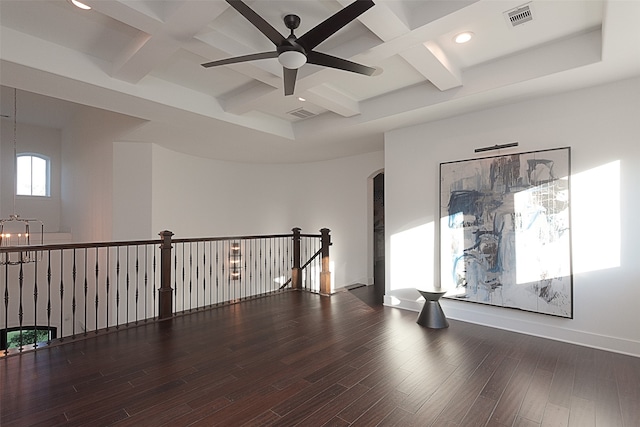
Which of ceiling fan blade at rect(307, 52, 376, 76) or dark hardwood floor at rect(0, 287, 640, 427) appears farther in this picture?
ceiling fan blade at rect(307, 52, 376, 76)

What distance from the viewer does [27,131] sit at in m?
8.80

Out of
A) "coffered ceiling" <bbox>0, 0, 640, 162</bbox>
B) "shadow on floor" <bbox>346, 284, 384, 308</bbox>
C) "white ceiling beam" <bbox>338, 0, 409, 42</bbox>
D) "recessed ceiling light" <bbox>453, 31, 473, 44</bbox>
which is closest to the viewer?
"white ceiling beam" <bbox>338, 0, 409, 42</bbox>

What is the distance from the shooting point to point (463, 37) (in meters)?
3.16

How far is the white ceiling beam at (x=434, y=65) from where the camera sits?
10.4 ft

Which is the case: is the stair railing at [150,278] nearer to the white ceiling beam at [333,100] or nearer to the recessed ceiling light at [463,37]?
the white ceiling beam at [333,100]

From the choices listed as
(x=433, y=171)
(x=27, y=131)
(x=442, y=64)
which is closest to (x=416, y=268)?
(x=433, y=171)

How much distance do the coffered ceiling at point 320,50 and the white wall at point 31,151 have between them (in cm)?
657

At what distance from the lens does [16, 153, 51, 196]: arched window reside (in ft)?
28.4

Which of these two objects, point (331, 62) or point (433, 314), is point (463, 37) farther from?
point (433, 314)

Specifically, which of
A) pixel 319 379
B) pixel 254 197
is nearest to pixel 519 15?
pixel 319 379

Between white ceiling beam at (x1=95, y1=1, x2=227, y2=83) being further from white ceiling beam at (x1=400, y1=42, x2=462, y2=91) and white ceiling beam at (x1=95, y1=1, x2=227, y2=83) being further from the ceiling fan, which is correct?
white ceiling beam at (x1=400, y1=42, x2=462, y2=91)

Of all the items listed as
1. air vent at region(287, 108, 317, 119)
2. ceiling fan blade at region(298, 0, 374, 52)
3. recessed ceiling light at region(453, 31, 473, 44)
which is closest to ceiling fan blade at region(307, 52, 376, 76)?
ceiling fan blade at region(298, 0, 374, 52)

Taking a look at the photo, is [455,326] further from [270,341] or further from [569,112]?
[569,112]

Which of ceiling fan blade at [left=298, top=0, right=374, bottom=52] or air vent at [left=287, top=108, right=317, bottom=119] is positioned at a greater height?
air vent at [left=287, top=108, right=317, bottom=119]
